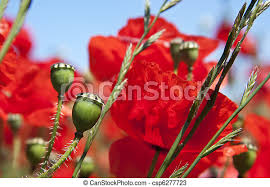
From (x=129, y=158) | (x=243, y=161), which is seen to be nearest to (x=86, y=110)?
(x=129, y=158)

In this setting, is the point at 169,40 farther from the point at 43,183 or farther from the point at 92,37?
the point at 43,183

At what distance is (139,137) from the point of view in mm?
653

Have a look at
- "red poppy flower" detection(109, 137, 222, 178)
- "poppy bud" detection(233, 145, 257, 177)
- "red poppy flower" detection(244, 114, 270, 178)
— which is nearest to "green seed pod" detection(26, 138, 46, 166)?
"red poppy flower" detection(109, 137, 222, 178)

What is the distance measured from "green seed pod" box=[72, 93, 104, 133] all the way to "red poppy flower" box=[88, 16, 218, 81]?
35 centimetres

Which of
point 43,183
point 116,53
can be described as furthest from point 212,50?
point 43,183

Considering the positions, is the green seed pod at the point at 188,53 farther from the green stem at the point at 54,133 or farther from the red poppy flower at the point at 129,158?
the green stem at the point at 54,133

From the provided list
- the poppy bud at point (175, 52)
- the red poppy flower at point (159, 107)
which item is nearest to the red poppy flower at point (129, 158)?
the red poppy flower at point (159, 107)

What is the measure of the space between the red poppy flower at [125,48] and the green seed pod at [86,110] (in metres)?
0.35

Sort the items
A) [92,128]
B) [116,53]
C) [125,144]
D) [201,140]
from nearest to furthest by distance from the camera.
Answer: [92,128] → [201,140] → [125,144] → [116,53]

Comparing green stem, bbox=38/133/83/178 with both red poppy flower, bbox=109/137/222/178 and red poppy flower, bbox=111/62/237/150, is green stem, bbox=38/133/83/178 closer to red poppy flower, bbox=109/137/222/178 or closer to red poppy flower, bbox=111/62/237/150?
red poppy flower, bbox=111/62/237/150

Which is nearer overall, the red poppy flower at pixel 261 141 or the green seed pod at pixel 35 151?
the green seed pod at pixel 35 151

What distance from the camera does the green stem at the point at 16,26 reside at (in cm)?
36

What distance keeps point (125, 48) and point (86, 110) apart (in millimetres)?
380

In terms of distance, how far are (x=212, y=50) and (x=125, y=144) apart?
35 cm
